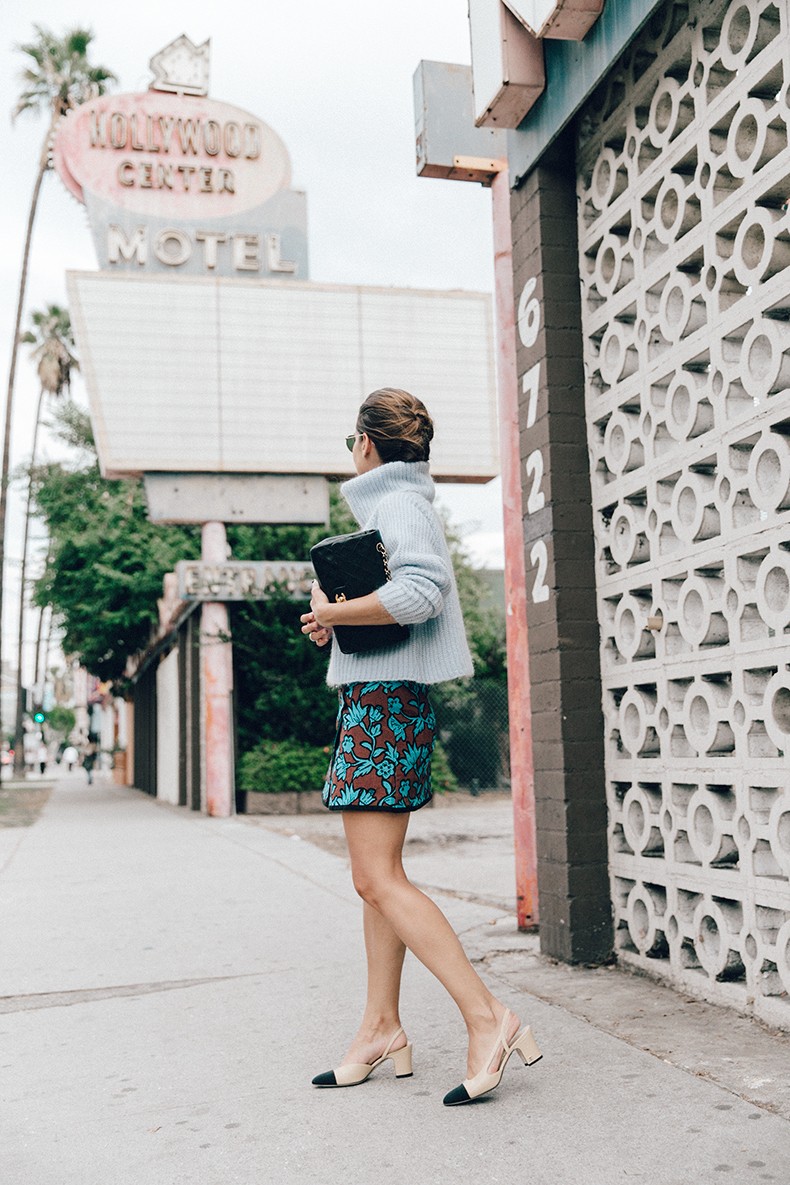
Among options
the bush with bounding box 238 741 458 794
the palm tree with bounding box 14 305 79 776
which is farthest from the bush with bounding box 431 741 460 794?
the palm tree with bounding box 14 305 79 776

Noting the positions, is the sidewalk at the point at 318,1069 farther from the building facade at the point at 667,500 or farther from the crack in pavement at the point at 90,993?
the building facade at the point at 667,500

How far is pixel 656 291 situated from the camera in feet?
13.5

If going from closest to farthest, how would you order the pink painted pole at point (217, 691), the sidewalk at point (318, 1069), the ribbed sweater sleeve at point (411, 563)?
the sidewalk at point (318, 1069)
the ribbed sweater sleeve at point (411, 563)
the pink painted pole at point (217, 691)

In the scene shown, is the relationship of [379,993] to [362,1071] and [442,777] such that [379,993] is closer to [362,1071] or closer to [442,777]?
[362,1071]

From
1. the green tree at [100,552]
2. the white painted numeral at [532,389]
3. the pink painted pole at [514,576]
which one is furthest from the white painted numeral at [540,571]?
the green tree at [100,552]

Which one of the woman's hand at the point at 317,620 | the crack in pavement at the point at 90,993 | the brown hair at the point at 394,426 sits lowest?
the crack in pavement at the point at 90,993

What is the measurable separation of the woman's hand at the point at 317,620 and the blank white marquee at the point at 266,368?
13.7 metres

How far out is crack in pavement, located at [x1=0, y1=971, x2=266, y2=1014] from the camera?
14.3 ft

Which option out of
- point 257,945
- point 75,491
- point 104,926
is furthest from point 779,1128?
point 75,491

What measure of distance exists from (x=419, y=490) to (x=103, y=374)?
14439mm

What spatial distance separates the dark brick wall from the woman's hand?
142 cm

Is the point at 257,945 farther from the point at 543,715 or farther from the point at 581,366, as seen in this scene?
the point at 581,366

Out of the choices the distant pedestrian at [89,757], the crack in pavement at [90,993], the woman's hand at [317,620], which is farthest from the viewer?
the distant pedestrian at [89,757]

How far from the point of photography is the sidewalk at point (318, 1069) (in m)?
2.55
